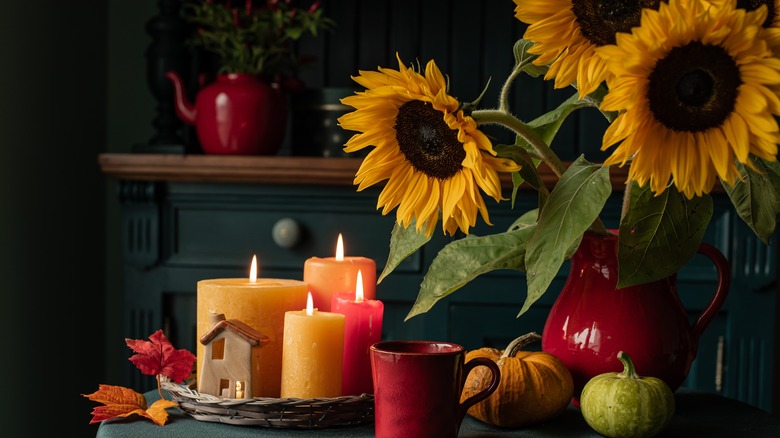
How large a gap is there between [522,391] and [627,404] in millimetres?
84

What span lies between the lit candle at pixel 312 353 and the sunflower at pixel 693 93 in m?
0.27

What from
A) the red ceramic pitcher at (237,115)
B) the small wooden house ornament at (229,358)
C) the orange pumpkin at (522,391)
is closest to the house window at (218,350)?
the small wooden house ornament at (229,358)

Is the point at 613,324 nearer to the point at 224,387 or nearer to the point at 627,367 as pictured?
the point at 627,367

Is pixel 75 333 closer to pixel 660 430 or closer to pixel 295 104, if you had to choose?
pixel 295 104

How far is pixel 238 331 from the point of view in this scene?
758 millimetres

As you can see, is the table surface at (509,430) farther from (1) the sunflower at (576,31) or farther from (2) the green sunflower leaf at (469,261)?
(1) the sunflower at (576,31)

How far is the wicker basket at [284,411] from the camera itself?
750mm

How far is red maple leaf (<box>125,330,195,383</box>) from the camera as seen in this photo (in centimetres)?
82

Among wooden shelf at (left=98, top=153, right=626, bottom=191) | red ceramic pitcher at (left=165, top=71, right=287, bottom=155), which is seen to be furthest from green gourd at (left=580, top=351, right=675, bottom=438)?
red ceramic pitcher at (left=165, top=71, right=287, bottom=155)

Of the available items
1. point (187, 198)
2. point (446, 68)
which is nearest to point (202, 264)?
point (187, 198)

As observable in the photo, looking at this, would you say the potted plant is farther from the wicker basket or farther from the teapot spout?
the wicker basket

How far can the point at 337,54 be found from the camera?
2.09 metres

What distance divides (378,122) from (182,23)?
123 cm

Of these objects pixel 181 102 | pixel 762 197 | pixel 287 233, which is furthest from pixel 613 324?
pixel 181 102
